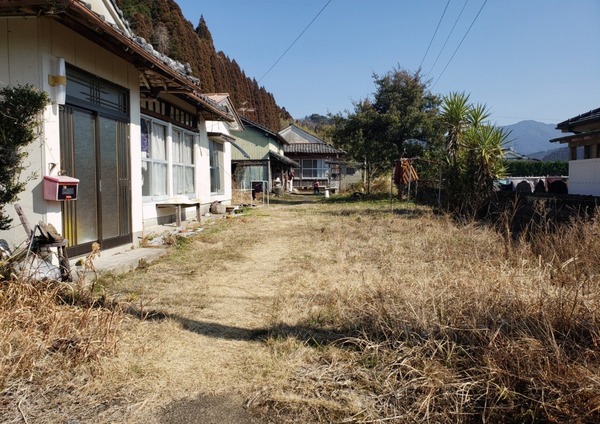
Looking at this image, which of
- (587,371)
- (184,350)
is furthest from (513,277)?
(184,350)

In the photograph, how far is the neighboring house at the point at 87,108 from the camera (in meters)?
4.92

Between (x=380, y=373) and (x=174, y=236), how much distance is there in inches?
243

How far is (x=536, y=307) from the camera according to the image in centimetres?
306

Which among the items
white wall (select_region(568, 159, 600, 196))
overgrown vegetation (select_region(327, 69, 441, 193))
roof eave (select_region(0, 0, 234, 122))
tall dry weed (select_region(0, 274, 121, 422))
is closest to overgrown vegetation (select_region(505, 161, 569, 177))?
overgrown vegetation (select_region(327, 69, 441, 193))

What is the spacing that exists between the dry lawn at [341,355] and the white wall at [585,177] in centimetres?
1096

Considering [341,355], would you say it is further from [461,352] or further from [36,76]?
[36,76]

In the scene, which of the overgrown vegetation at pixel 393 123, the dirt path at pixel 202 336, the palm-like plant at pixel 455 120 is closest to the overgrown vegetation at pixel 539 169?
the overgrown vegetation at pixel 393 123

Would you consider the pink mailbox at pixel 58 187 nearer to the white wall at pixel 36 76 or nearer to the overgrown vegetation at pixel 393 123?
the white wall at pixel 36 76

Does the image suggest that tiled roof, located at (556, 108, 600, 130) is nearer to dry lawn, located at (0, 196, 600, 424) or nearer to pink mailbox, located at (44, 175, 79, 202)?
dry lawn, located at (0, 196, 600, 424)

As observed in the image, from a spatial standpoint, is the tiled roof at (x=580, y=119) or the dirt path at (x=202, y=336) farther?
the tiled roof at (x=580, y=119)

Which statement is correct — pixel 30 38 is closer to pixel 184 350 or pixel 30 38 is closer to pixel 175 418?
pixel 184 350

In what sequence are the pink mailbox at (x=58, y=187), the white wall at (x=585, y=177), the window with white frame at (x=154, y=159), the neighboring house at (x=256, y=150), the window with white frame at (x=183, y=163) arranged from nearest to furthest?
the pink mailbox at (x=58, y=187)
the window with white frame at (x=154, y=159)
the window with white frame at (x=183, y=163)
the white wall at (x=585, y=177)
the neighboring house at (x=256, y=150)

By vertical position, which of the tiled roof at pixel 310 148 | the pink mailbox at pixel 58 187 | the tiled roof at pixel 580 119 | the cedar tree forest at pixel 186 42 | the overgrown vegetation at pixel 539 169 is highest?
the cedar tree forest at pixel 186 42

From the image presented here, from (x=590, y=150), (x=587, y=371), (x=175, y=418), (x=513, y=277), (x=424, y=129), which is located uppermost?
(x=424, y=129)
